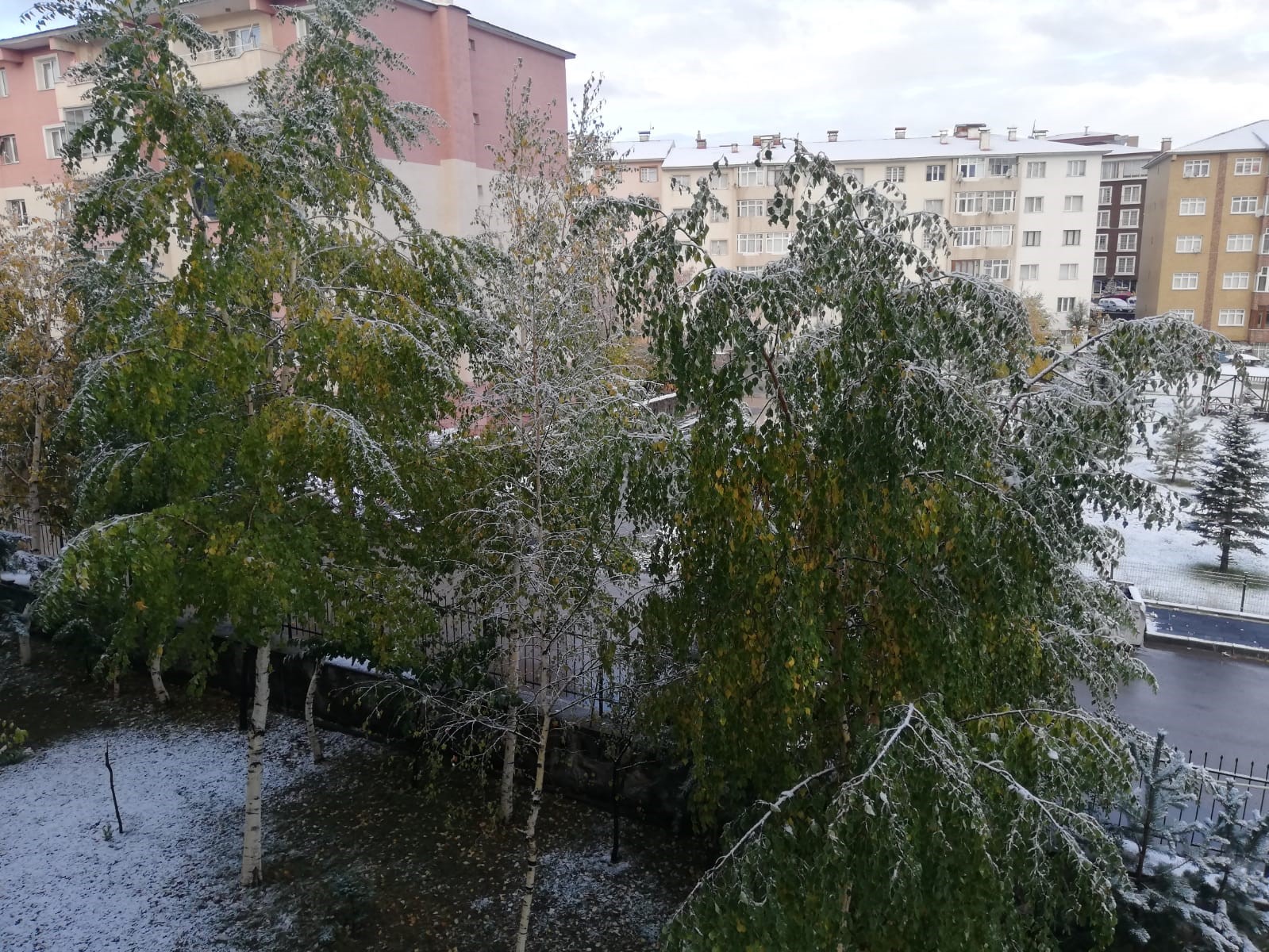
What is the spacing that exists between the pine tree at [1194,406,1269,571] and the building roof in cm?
2953

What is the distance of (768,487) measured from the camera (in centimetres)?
447

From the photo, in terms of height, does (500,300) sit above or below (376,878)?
above

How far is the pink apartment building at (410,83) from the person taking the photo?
74.5 feet

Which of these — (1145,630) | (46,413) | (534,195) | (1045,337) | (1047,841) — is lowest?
(1145,630)

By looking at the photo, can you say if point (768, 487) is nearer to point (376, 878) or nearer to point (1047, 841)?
point (1047, 841)

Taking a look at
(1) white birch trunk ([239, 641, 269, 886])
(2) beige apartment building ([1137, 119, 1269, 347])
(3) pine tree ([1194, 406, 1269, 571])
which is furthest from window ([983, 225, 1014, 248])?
(1) white birch trunk ([239, 641, 269, 886])

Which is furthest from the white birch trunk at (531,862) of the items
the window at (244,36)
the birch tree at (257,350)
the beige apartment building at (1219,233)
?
the beige apartment building at (1219,233)

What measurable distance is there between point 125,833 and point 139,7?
26.0 feet

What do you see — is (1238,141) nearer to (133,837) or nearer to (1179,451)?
(1179,451)

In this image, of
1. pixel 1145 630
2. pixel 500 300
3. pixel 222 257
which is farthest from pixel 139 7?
pixel 1145 630

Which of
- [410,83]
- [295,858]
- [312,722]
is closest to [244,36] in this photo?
[410,83]

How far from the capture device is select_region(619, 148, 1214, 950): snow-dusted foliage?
3672 mm

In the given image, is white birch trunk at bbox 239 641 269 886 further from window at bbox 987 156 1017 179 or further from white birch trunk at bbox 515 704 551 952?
window at bbox 987 156 1017 179

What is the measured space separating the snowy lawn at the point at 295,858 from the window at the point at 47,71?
1041 inches
